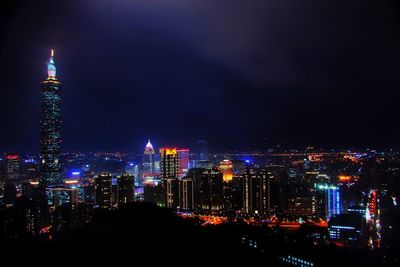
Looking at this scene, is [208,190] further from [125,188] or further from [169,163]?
[169,163]

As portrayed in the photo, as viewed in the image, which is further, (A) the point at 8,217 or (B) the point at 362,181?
(B) the point at 362,181

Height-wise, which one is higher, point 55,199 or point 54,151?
point 54,151

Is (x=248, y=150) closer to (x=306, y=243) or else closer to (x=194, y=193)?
(x=194, y=193)

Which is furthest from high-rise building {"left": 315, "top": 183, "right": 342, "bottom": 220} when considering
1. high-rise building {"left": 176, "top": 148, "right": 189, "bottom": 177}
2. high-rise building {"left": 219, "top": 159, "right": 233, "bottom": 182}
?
high-rise building {"left": 176, "top": 148, "right": 189, "bottom": 177}

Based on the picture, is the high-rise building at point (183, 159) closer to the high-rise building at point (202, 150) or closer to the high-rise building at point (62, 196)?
the high-rise building at point (202, 150)

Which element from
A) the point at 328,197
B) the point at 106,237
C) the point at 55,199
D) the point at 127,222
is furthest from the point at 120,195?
the point at 106,237

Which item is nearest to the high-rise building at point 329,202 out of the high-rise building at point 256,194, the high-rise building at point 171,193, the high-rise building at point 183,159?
the high-rise building at point 256,194
